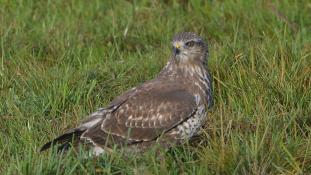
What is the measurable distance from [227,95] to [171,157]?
134cm

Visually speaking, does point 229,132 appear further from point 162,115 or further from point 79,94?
point 79,94

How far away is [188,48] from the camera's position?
22.4 ft

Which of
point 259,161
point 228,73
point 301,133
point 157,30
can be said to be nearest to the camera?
point 259,161

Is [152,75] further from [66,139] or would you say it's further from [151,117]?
[66,139]

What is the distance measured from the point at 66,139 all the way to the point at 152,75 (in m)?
1.75

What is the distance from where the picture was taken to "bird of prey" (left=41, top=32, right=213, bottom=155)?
6281mm

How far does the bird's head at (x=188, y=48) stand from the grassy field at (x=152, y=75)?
377 millimetres

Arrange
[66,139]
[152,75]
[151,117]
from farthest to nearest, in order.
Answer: [152,75]
[151,117]
[66,139]

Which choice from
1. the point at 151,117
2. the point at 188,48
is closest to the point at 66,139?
the point at 151,117

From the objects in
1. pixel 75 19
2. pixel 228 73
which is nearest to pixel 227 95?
pixel 228 73

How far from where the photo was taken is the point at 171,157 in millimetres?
5793

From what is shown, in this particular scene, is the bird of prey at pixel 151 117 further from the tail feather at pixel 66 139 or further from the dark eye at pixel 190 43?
the dark eye at pixel 190 43

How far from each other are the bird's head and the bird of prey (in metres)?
0.15

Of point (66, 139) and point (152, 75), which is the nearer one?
point (66, 139)
